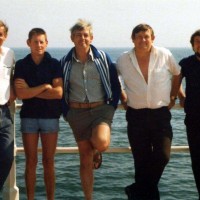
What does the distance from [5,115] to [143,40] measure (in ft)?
5.69

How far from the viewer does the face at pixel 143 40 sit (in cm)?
479

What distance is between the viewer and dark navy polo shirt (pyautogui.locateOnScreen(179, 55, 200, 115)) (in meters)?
4.68

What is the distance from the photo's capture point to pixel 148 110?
482 cm

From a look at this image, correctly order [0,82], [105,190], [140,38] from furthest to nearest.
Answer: [105,190] < [140,38] < [0,82]

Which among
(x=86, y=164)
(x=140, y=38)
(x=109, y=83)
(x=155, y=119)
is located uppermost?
(x=140, y=38)

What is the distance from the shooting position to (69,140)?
72.9 feet

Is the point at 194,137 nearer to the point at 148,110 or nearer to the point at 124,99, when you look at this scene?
the point at 148,110

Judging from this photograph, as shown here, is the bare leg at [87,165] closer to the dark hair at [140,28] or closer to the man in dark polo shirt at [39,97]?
the man in dark polo shirt at [39,97]

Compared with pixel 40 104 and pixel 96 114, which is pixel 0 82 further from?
pixel 96 114

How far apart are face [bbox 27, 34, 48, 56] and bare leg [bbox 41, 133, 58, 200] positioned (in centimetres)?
93

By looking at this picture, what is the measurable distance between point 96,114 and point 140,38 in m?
Answer: 0.99

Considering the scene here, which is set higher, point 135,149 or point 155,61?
point 155,61

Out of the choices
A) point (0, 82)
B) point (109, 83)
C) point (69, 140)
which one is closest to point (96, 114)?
point (109, 83)

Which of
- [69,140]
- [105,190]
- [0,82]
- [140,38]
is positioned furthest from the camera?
[69,140]
